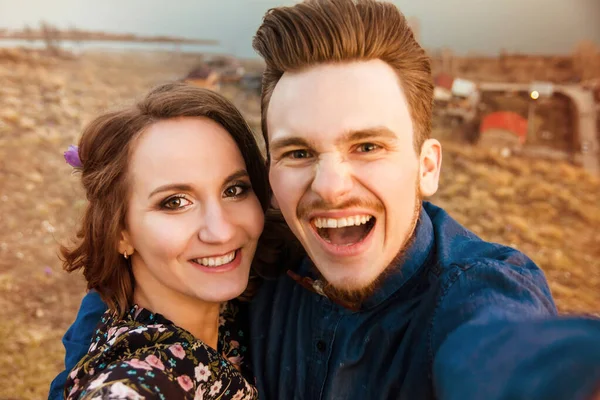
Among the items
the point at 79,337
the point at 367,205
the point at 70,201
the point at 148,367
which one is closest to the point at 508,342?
the point at 367,205

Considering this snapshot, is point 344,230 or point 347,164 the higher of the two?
point 347,164

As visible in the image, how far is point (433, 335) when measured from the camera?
114 centimetres

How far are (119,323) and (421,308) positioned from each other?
0.87 m

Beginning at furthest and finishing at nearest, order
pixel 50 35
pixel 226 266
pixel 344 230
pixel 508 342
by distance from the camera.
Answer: pixel 50 35
pixel 226 266
pixel 344 230
pixel 508 342

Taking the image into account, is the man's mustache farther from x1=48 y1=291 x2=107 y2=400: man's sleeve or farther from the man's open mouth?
x1=48 y1=291 x2=107 y2=400: man's sleeve

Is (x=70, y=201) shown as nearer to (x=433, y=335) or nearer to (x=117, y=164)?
(x=117, y=164)

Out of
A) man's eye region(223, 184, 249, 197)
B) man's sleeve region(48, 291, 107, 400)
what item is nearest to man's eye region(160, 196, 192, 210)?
man's eye region(223, 184, 249, 197)

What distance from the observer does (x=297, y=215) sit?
1.35 meters

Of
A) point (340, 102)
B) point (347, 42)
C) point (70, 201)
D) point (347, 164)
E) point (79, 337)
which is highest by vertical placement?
point (347, 42)

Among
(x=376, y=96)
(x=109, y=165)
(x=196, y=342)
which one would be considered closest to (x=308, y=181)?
(x=376, y=96)

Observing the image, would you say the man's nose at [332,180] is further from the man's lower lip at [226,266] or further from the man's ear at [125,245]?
the man's ear at [125,245]

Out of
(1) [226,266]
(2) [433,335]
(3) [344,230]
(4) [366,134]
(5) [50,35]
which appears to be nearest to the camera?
(2) [433,335]

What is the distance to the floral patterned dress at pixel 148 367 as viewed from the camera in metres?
1.09

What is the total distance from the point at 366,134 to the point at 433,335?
1.67ft
